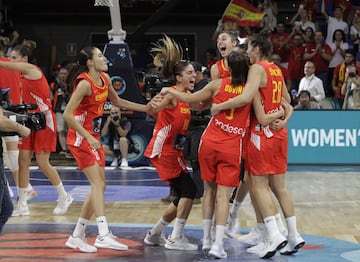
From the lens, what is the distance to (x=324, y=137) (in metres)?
15.5

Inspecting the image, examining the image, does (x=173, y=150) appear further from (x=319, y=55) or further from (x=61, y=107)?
(x=319, y=55)

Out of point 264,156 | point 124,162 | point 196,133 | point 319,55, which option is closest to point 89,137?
point 196,133

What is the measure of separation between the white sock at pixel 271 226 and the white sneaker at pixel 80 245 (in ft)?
5.26

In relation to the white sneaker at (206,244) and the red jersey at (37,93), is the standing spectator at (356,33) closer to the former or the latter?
the red jersey at (37,93)

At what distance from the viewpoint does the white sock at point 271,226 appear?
7.64m

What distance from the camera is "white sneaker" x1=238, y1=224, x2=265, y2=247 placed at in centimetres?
830

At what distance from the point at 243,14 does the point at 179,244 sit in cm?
1153

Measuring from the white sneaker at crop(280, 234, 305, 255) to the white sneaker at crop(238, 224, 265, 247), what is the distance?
16.8 inches

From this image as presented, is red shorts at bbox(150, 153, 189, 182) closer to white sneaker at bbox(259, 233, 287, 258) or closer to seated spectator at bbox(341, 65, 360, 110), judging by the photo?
white sneaker at bbox(259, 233, 287, 258)

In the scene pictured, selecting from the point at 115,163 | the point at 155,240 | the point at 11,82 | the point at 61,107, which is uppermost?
the point at 11,82

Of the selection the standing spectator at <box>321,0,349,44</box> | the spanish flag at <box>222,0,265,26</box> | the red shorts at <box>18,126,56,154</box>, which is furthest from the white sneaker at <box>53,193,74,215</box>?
the standing spectator at <box>321,0,349,44</box>

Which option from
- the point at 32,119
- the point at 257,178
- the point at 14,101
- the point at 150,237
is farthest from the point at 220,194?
the point at 14,101

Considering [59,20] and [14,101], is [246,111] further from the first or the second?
[59,20]

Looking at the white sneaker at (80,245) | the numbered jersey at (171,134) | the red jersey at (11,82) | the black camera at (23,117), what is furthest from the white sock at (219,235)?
the red jersey at (11,82)
